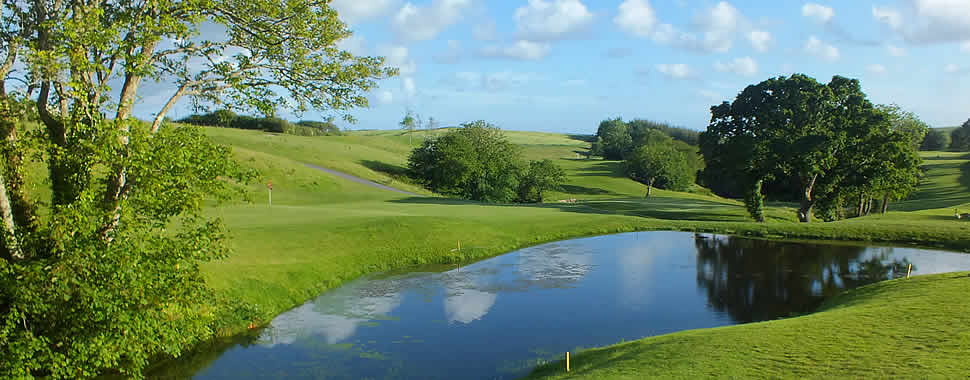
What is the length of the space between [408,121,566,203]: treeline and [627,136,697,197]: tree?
22.2 meters

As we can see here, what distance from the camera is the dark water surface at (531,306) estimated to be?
17.7 meters

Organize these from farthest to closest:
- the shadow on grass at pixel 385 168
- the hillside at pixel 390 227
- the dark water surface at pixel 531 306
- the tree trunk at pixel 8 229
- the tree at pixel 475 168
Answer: the shadow on grass at pixel 385 168 → the tree at pixel 475 168 → the hillside at pixel 390 227 → the dark water surface at pixel 531 306 → the tree trunk at pixel 8 229

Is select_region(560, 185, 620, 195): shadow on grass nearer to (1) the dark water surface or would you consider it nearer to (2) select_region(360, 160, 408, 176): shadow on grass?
(2) select_region(360, 160, 408, 176): shadow on grass

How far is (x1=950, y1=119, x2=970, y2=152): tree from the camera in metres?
127

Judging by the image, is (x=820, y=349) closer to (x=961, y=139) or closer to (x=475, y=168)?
(x=475, y=168)

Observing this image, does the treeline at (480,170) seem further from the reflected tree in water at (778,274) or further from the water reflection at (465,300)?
the water reflection at (465,300)

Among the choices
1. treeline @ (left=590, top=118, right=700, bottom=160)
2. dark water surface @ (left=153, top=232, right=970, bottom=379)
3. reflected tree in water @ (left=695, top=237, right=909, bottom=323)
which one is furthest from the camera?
treeline @ (left=590, top=118, right=700, bottom=160)

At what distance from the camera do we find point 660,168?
103 metres

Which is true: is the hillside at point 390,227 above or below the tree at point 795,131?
below

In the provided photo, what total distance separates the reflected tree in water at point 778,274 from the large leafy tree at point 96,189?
18.5 meters

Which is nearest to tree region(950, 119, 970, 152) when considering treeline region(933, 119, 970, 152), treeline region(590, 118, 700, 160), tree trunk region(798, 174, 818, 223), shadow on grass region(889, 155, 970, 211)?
treeline region(933, 119, 970, 152)

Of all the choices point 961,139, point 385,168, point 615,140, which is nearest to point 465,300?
point 385,168

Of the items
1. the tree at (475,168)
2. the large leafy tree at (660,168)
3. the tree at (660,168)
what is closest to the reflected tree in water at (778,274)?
the tree at (475,168)

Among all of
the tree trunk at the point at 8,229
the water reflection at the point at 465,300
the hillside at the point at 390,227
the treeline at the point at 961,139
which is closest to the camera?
A: the tree trunk at the point at 8,229
